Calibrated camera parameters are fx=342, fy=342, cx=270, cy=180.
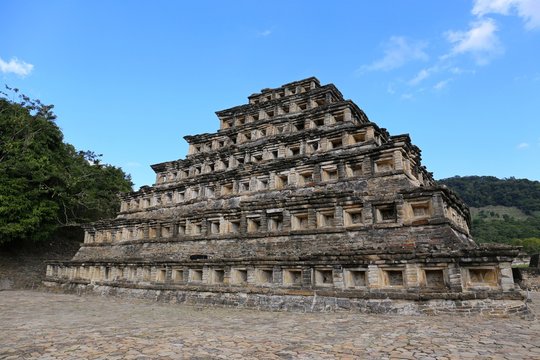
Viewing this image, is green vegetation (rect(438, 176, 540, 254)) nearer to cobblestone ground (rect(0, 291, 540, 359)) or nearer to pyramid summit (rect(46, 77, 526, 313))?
pyramid summit (rect(46, 77, 526, 313))

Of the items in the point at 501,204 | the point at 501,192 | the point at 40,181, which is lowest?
the point at 40,181

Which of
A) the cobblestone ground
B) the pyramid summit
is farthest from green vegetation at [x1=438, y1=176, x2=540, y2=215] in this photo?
the cobblestone ground

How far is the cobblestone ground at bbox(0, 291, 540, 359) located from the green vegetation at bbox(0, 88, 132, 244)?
47.7 feet

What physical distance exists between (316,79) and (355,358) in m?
22.9

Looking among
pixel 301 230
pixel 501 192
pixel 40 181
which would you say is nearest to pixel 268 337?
pixel 301 230

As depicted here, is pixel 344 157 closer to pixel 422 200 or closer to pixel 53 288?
pixel 422 200

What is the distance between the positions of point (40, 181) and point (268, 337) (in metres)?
24.1

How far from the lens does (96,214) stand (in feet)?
109

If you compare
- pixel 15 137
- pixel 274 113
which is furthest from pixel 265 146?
pixel 15 137

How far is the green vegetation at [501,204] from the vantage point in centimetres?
7675

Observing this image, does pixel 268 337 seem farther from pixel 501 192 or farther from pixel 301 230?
pixel 501 192

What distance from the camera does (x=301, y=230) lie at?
15.1 m

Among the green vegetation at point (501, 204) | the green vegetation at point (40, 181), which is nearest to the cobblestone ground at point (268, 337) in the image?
the green vegetation at point (40, 181)

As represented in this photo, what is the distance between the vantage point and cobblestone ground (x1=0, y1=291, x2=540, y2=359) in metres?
6.44
